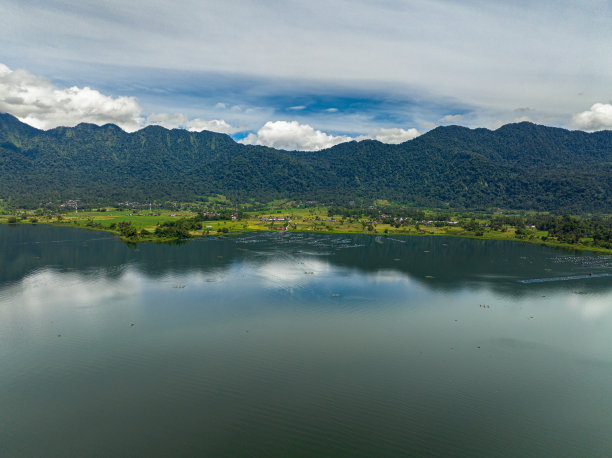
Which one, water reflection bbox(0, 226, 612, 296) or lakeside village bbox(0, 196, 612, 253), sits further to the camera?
lakeside village bbox(0, 196, 612, 253)

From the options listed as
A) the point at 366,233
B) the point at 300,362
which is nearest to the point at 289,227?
the point at 366,233

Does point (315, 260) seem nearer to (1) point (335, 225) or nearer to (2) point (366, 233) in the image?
(2) point (366, 233)

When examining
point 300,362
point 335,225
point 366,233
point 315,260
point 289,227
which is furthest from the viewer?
point 335,225

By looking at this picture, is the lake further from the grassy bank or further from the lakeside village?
the lakeside village

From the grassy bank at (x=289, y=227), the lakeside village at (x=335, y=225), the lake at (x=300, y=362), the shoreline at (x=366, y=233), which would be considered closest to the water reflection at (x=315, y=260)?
the lake at (x=300, y=362)

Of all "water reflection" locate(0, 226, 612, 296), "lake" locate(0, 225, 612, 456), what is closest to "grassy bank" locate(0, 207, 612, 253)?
"water reflection" locate(0, 226, 612, 296)

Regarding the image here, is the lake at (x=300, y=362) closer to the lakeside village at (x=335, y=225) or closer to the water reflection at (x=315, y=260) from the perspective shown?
the water reflection at (x=315, y=260)

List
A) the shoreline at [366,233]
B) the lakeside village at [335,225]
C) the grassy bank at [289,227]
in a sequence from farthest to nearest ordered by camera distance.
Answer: the lakeside village at [335,225], the grassy bank at [289,227], the shoreline at [366,233]

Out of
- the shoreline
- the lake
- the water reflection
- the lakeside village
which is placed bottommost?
the lake

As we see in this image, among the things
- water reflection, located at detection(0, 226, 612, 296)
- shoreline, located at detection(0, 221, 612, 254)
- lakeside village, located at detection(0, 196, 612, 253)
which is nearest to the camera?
water reflection, located at detection(0, 226, 612, 296)
